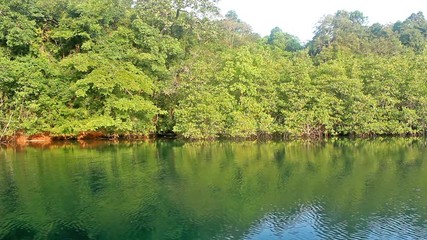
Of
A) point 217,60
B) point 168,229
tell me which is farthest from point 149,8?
point 168,229

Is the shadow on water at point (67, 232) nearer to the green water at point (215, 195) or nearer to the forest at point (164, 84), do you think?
the green water at point (215, 195)

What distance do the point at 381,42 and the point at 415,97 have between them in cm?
1553

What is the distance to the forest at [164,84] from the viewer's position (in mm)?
34156

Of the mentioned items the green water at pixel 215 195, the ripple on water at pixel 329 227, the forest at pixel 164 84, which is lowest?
the ripple on water at pixel 329 227

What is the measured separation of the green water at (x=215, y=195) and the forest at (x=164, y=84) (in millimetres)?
7201

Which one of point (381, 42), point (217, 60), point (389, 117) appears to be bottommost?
point (389, 117)

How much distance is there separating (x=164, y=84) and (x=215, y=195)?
2216 centimetres

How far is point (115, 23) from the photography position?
130 feet

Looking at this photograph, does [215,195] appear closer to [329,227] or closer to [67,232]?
[329,227]

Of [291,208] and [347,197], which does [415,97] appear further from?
[291,208]

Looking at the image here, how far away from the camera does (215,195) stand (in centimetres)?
1666

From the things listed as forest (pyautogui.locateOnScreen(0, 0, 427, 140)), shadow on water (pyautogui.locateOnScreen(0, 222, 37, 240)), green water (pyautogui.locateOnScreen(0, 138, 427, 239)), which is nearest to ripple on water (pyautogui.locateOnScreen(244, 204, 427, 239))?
green water (pyautogui.locateOnScreen(0, 138, 427, 239))

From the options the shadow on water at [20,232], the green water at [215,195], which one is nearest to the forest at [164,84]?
the green water at [215,195]

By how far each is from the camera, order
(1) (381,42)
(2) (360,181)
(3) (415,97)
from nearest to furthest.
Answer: (2) (360,181), (3) (415,97), (1) (381,42)
